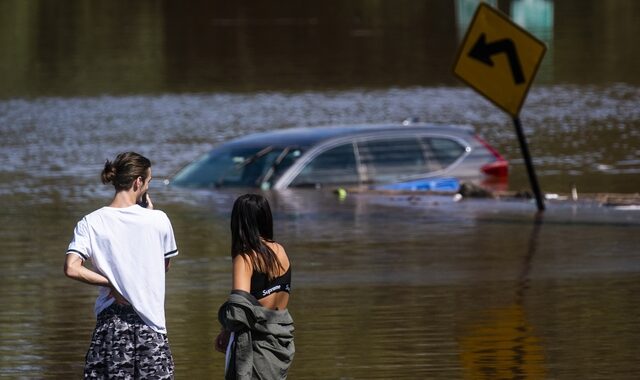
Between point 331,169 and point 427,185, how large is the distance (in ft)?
4.20

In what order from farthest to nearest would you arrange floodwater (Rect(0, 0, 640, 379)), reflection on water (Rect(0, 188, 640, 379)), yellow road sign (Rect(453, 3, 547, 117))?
yellow road sign (Rect(453, 3, 547, 117))
floodwater (Rect(0, 0, 640, 379))
reflection on water (Rect(0, 188, 640, 379))

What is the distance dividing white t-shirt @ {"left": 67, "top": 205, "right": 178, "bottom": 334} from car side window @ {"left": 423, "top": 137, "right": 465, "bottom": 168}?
14.2 m

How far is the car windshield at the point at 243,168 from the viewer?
20141 millimetres

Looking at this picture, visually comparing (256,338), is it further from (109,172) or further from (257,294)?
(109,172)

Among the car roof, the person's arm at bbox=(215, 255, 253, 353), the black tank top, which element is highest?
the person's arm at bbox=(215, 255, 253, 353)

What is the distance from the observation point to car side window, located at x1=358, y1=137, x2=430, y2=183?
68.5 ft

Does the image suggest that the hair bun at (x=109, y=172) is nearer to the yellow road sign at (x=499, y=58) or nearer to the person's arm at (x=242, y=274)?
the person's arm at (x=242, y=274)

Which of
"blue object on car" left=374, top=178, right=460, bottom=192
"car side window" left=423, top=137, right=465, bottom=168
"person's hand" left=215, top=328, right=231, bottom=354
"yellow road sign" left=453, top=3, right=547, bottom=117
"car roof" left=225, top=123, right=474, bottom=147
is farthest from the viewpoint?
"car side window" left=423, top=137, right=465, bottom=168

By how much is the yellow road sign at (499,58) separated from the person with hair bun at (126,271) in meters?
9.25

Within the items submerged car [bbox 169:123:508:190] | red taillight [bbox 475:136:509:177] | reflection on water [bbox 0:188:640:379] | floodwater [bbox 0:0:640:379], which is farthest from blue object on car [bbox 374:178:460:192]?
reflection on water [bbox 0:188:640:379]

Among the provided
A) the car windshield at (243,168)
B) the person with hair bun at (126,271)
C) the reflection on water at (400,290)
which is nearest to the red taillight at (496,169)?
the car windshield at (243,168)

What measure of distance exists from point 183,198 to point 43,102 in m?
23.5

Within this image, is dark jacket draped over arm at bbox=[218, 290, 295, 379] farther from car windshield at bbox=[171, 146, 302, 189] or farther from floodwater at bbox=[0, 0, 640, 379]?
car windshield at bbox=[171, 146, 302, 189]

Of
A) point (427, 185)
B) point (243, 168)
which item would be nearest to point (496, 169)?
point (427, 185)
